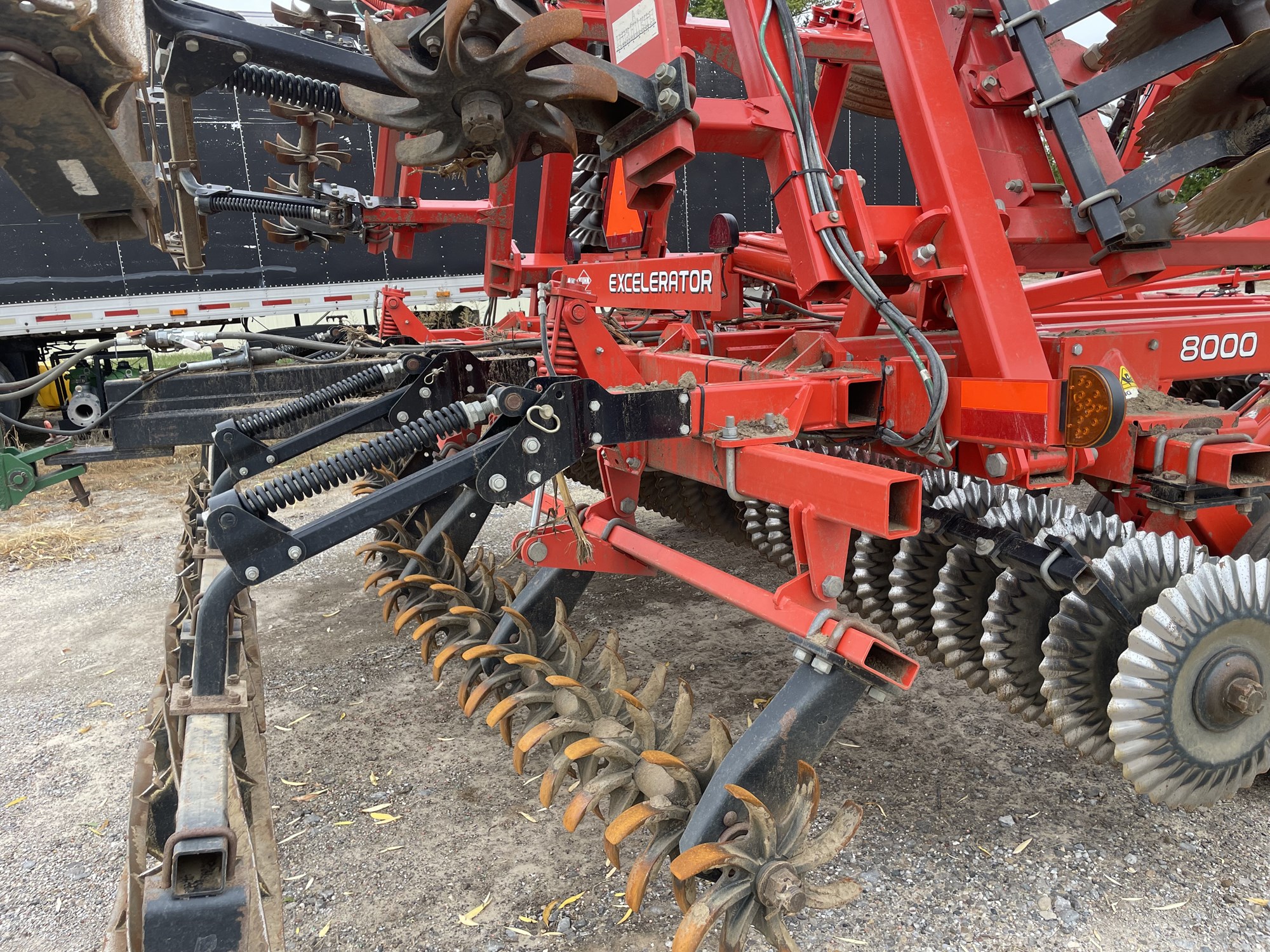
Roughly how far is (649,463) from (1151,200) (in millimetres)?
1516

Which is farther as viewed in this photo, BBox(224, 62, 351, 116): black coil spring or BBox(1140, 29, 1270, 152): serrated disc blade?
BBox(224, 62, 351, 116): black coil spring

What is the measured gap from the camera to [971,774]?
2.62 metres

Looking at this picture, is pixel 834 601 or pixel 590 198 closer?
pixel 834 601

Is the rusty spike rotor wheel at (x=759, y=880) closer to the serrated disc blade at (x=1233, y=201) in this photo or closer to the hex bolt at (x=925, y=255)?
the hex bolt at (x=925, y=255)

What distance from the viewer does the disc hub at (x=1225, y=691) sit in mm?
1977

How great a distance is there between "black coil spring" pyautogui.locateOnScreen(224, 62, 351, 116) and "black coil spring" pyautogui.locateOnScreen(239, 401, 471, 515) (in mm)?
926

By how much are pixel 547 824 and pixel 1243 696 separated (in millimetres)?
1746

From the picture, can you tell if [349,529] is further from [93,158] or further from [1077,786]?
[1077,786]

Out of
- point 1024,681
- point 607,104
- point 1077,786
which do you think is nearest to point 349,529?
point 607,104

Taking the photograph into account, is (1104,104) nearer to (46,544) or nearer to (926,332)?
(926,332)

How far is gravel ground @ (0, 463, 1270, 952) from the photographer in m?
2.04

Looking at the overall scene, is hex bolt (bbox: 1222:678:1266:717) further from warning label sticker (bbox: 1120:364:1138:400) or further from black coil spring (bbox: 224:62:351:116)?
black coil spring (bbox: 224:62:351:116)

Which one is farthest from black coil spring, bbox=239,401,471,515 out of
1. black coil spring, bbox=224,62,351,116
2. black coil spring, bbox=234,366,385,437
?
black coil spring, bbox=234,366,385,437

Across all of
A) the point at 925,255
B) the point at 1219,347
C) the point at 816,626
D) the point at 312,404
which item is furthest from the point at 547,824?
the point at 1219,347
